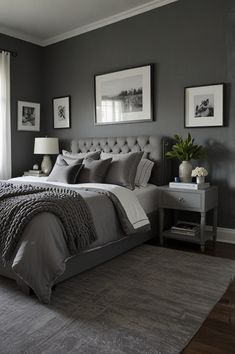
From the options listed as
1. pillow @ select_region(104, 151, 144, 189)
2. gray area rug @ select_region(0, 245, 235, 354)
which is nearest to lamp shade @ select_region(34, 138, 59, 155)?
pillow @ select_region(104, 151, 144, 189)

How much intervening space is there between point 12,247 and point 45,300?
456 mm

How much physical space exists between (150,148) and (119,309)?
234 cm

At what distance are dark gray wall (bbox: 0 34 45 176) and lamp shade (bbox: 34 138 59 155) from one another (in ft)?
1.20

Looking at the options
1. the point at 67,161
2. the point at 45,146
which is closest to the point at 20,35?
the point at 45,146

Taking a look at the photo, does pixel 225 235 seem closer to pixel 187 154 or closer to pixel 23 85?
pixel 187 154

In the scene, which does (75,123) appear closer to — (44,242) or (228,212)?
(228,212)

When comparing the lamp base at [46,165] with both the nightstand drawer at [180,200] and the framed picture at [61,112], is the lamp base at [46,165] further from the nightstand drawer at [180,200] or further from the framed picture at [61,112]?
the nightstand drawer at [180,200]

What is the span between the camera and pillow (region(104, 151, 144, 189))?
3744mm

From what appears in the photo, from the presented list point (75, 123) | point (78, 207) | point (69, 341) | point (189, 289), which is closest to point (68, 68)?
point (75, 123)

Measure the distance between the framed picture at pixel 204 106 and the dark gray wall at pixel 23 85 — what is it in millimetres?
2802

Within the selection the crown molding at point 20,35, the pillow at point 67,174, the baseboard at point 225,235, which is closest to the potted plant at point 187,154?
the baseboard at point 225,235

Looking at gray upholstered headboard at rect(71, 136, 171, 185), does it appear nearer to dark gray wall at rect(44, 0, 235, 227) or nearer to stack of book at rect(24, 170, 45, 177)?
dark gray wall at rect(44, 0, 235, 227)

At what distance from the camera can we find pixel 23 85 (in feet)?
17.7

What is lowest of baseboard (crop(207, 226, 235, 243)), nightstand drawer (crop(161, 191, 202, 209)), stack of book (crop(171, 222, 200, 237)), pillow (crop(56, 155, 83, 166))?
baseboard (crop(207, 226, 235, 243))
